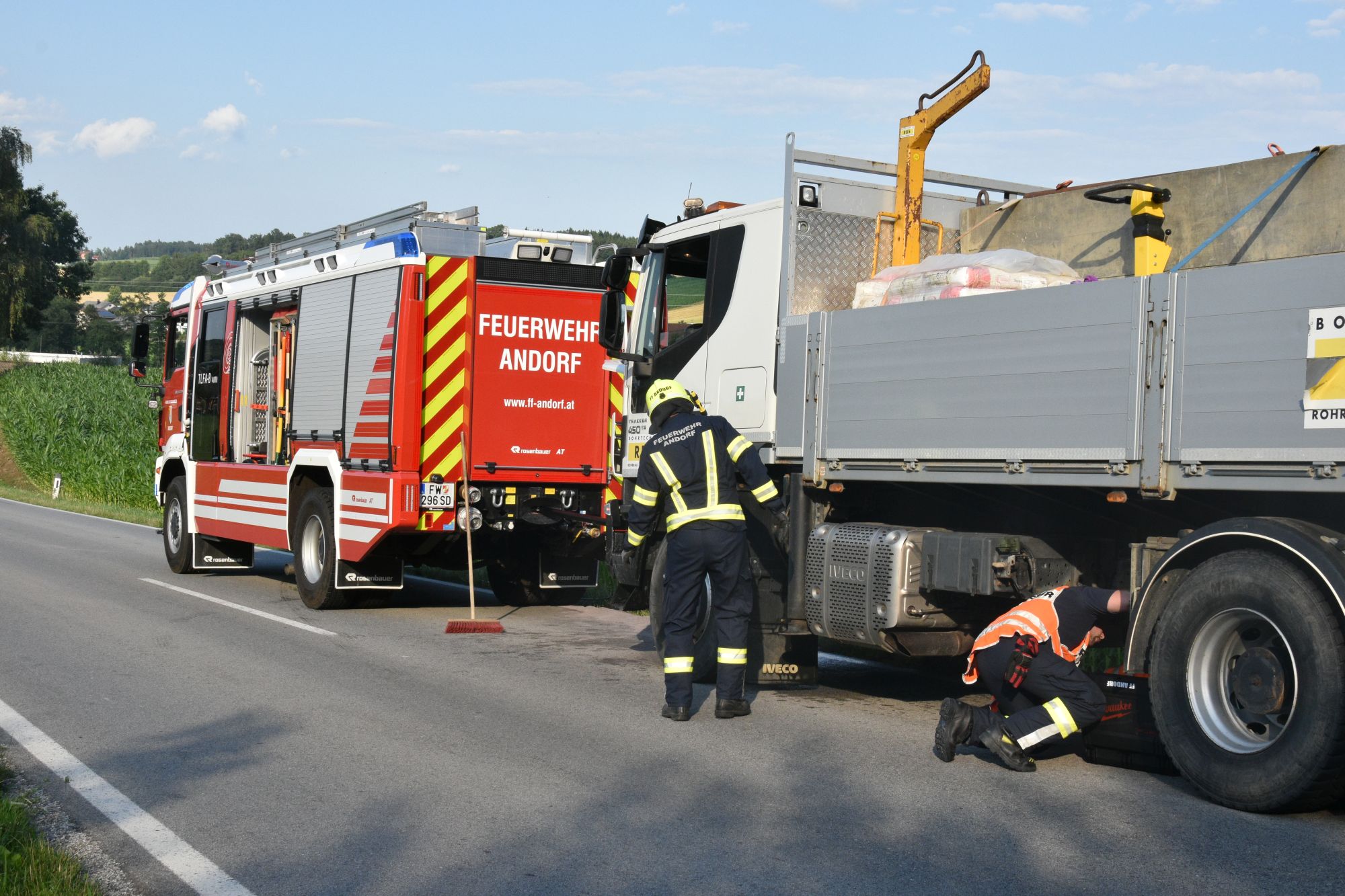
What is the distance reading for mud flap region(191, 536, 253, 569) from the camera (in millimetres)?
15281

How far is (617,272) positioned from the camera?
9070 millimetres

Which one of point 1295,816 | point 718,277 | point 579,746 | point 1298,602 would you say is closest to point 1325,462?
point 1298,602

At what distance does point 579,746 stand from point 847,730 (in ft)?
4.73

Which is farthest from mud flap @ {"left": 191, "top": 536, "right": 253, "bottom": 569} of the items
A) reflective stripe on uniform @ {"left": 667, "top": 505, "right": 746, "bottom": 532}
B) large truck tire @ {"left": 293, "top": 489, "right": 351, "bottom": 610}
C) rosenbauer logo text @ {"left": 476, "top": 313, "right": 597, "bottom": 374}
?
reflective stripe on uniform @ {"left": 667, "top": 505, "right": 746, "bottom": 532}

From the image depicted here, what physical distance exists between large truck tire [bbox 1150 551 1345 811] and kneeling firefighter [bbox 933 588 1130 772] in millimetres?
450

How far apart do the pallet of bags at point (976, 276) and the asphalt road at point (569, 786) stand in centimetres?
233

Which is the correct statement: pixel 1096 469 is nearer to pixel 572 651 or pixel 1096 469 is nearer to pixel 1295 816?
pixel 1295 816

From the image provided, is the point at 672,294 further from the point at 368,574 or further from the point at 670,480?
the point at 368,574

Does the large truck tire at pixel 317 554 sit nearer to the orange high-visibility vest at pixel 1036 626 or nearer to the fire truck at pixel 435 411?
the fire truck at pixel 435 411

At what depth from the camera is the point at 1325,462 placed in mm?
5168

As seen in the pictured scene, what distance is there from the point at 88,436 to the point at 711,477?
109ft

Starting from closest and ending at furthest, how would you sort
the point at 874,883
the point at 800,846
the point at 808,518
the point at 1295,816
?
1. the point at 874,883
2. the point at 800,846
3. the point at 1295,816
4. the point at 808,518

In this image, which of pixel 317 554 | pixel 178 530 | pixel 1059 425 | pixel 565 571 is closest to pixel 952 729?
pixel 1059 425

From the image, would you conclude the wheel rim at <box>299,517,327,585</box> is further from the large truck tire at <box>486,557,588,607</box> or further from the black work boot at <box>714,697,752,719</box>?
the black work boot at <box>714,697,752,719</box>
